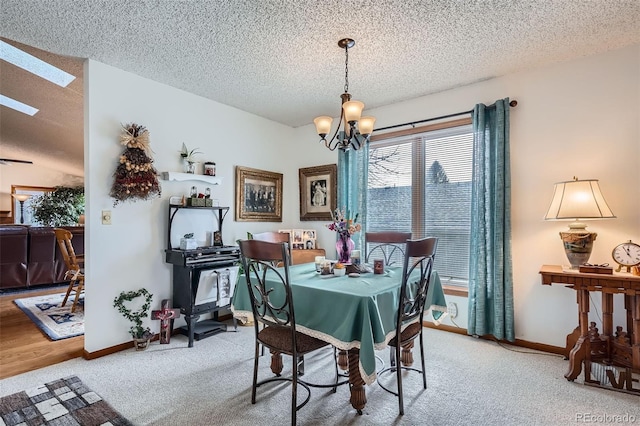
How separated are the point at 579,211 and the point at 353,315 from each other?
2010 millimetres

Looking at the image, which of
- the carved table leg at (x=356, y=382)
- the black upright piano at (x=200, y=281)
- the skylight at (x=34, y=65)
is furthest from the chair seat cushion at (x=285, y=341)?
the skylight at (x=34, y=65)

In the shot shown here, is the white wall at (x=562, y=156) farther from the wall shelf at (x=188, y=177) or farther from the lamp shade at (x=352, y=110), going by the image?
the wall shelf at (x=188, y=177)

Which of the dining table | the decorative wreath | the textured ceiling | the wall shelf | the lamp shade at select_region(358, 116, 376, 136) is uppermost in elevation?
the textured ceiling

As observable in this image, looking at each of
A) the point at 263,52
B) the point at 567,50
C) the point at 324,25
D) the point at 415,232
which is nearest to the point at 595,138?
the point at 567,50

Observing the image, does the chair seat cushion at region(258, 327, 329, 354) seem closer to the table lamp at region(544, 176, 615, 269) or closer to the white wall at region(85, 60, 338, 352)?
the white wall at region(85, 60, 338, 352)

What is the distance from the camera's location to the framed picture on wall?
14.1 ft

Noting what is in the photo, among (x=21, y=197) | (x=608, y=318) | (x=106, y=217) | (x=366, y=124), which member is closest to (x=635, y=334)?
(x=608, y=318)

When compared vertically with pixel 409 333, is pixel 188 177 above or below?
above

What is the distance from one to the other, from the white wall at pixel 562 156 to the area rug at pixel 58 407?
3303 millimetres

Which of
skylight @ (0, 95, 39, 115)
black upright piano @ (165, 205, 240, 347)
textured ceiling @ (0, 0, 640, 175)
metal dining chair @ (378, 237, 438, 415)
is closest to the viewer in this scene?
metal dining chair @ (378, 237, 438, 415)

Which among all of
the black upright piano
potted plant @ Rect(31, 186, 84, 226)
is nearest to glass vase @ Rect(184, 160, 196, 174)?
the black upright piano

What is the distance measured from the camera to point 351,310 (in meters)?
1.72

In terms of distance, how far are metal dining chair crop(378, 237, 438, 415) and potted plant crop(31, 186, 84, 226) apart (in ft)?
27.5

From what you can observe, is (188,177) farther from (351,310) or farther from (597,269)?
(597,269)
